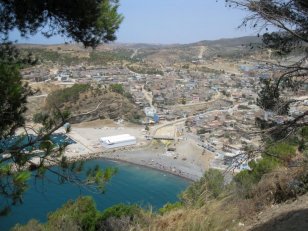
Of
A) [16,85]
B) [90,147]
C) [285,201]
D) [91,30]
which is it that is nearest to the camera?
[16,85]

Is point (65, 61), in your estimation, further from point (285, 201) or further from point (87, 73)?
point (285, 201)

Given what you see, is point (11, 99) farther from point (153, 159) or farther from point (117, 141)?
point (117, 141)

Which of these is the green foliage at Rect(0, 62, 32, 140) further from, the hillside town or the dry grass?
the hillside town

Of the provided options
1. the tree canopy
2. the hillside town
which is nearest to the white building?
the hillside town

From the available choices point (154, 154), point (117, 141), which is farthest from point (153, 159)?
point (117, 141)

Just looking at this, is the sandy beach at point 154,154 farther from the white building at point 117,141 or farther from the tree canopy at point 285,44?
the tree canopy at point 285,44

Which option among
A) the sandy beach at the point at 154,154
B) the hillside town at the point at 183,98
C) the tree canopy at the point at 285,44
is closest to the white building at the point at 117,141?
the sandy beach at the point at 154,154

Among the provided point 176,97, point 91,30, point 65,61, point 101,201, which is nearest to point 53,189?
point 101,201
